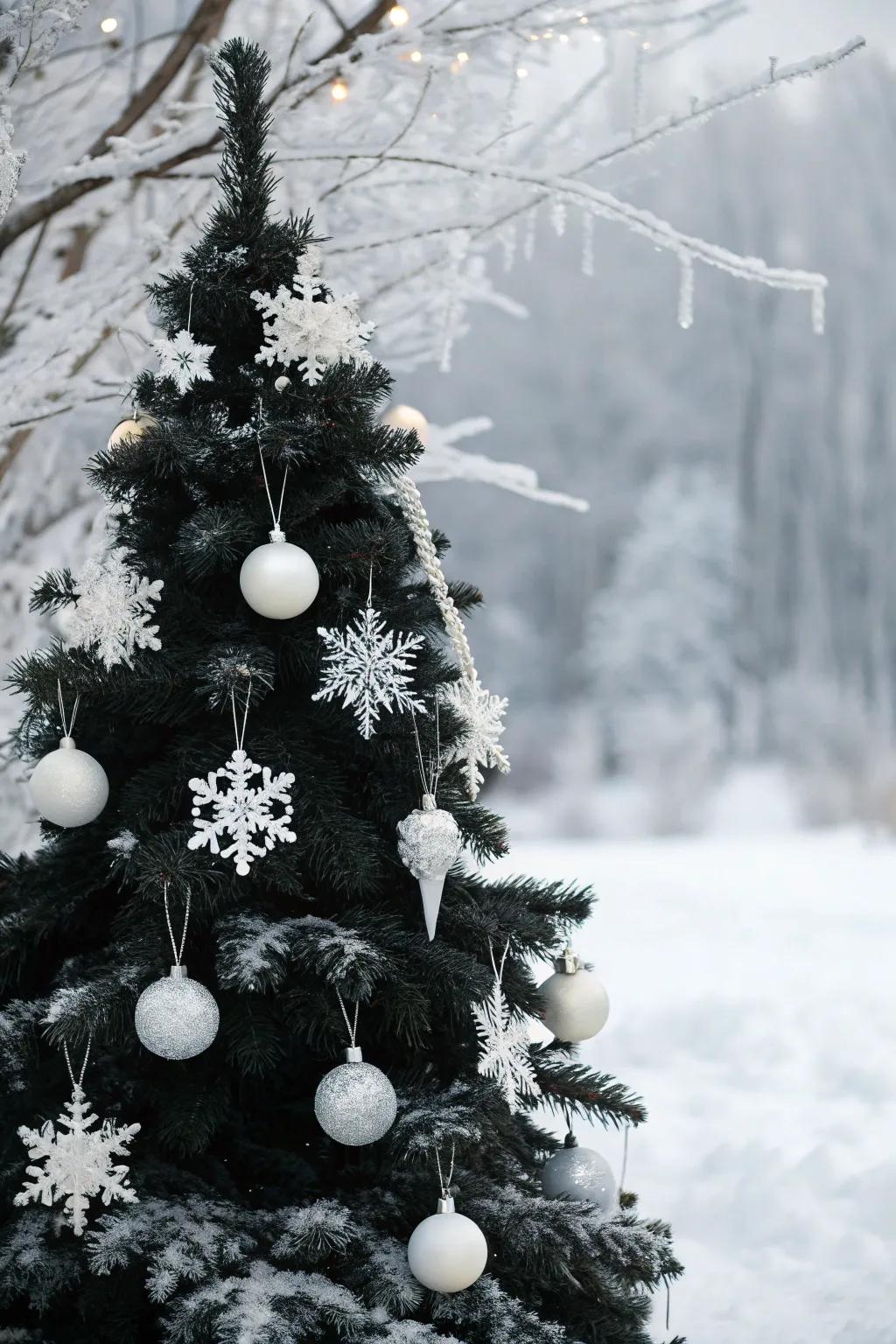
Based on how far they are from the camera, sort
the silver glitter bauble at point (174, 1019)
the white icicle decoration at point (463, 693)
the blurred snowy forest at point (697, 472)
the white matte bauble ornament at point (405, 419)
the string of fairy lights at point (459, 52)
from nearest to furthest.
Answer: the silver glitter bauble at point (174, 1019) < the white icicle decoration at point (463, 693) < the string of fairy lights at point (459, 52) < the white matte bauble ornament at point (405, 419) < the blurred snowy forest at point (697, 472)

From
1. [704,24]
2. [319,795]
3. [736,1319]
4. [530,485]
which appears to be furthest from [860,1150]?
[704,24]

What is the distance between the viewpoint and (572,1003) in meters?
0.80

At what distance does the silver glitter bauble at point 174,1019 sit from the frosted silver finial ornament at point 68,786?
14 centimetres

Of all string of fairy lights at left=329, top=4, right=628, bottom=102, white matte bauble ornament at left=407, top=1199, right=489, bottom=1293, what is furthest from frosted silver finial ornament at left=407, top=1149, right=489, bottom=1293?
string of fairy lights at left=329, top=4, right=628, bottom=102

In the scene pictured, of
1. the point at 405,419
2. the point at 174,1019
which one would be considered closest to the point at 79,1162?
the point at 174,1019

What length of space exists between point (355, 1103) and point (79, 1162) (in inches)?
7.0

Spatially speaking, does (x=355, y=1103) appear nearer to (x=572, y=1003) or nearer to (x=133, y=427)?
(x=572, y=1003)

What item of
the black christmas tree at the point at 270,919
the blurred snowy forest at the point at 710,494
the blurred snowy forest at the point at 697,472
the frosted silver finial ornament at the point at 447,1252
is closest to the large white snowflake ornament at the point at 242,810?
the black christmas tree at the point at 270,919

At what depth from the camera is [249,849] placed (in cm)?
66

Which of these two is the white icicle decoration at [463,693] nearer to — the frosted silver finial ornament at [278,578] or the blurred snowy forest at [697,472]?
the frosted silver finial ornament at [278,578]

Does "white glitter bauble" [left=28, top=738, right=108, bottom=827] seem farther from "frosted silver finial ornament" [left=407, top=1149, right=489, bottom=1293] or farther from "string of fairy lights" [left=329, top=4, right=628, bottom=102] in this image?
"string of fairy lights" [left=329, top=4, right=628, bottom=102]

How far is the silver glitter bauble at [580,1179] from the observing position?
2.56ft

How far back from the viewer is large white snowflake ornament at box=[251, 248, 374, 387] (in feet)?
2.34

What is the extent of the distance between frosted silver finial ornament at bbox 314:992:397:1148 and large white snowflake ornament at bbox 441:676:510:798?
0.63ft
